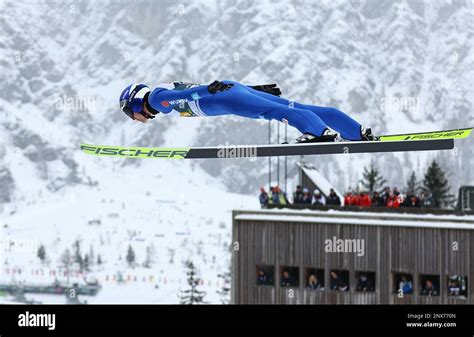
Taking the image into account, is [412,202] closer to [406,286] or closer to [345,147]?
[406,286]

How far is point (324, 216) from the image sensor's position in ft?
86.3

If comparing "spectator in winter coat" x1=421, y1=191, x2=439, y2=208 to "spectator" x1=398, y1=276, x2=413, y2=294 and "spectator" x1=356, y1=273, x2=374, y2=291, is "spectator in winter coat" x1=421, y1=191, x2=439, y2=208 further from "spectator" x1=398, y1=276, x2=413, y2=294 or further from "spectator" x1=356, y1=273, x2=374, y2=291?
"spectator" x1=356, y1=273, x2=374, y2=291

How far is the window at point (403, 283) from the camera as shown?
2564 centimetres

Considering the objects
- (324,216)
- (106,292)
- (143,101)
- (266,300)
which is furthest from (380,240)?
(106,292)

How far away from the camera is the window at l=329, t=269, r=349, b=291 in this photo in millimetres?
26359

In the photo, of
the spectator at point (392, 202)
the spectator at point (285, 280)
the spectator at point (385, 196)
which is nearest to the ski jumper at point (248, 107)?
the spectator at point (392, 202)

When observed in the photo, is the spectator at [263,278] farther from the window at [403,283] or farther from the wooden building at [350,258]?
the window at [403,283]

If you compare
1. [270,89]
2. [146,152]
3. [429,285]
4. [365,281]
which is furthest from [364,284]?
[270,89]

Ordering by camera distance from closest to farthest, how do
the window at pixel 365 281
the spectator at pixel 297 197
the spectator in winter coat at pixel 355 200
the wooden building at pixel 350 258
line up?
the wooden building at pixel 350 258 → the spectator in winter coat at pixel 355 200 → the window at pixel 365 281 → the spectator at pixel 297 197

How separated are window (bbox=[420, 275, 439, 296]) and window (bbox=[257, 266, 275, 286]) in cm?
484

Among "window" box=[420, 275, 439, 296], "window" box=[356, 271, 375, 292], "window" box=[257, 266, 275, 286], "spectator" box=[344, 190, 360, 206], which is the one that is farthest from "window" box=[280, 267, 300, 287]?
"window" box=[420, 275, 439, 296]

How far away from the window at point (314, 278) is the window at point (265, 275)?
1173 mm
